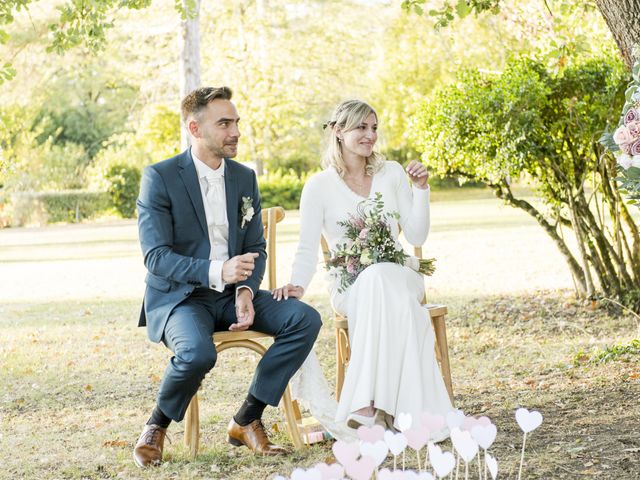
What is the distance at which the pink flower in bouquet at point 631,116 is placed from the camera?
3.75 meters

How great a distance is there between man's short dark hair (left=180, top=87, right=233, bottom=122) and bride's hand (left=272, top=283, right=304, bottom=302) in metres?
0.86

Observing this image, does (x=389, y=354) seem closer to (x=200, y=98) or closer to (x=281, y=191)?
(x=200, y=98)

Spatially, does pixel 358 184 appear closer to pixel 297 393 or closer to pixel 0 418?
pixel 297 393

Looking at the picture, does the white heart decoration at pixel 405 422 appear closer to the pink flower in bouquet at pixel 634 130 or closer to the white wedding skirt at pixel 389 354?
the white wedding skirt at pixel 389 354

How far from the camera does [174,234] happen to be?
13.6ft

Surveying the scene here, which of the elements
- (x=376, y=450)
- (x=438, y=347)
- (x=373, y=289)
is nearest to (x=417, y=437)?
(x=376, y=450)

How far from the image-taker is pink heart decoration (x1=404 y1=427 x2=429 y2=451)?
83.3 inches

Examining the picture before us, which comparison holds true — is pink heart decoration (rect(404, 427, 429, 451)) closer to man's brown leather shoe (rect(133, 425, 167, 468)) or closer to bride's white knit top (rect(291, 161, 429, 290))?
man's brown leather shoe (rect(133, 425, 167, 468))

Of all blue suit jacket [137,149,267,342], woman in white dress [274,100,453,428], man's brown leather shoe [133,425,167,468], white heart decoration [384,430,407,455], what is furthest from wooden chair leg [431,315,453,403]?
white heart decoration [384,430,407,455]

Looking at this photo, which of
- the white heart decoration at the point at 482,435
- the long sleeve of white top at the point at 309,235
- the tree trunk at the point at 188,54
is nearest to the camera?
the white heart decoration at the point at 482,435

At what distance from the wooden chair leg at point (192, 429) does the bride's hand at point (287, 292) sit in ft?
1.87

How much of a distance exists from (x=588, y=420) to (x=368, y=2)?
33.1 m

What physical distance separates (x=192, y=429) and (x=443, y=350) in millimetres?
1265

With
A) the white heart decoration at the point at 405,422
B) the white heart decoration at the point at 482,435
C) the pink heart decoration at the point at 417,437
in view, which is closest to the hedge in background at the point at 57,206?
the white heart decoration at the point at 405,422
